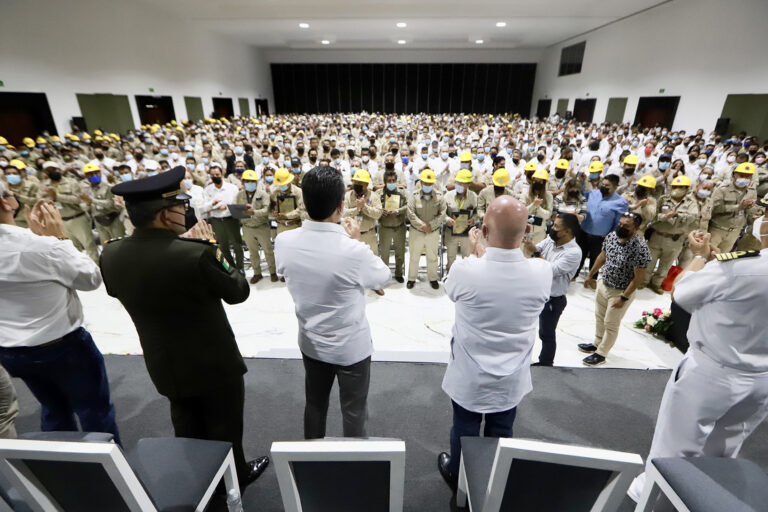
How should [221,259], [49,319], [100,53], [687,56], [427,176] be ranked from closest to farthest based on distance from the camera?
[221,259] → [49,319] → [427,176] → [687,56] → [100,53]

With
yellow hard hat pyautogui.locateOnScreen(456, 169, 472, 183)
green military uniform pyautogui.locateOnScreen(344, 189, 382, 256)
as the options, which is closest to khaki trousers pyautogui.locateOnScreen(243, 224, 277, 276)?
green military uniform pyautogui.locateOnScreen(344, 189, 382, 256)

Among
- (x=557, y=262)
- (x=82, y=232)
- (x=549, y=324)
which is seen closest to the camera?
(x=557, y=262)

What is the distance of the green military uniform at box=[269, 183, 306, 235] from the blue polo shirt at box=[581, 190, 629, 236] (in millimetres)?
4024

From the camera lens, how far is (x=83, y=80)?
1199 centimetres

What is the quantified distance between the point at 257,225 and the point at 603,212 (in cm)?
488

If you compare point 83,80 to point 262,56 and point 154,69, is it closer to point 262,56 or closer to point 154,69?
point 154,69

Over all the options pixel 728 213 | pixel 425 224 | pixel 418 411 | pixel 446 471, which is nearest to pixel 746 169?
pixel 728 213

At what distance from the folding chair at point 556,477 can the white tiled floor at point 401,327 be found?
1971 millimetres

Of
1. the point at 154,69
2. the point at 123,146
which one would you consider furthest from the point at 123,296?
the point at 154,69

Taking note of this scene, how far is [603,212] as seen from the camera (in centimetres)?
499

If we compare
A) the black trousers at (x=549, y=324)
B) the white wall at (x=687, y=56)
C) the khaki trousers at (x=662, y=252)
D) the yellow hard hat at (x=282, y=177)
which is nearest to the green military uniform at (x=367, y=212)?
the yellow hard hat at (x=282, y=177)

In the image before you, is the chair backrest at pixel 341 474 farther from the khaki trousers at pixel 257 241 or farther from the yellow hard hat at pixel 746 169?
the yellow hard hat at pixel 746 169

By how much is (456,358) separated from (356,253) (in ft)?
2.46

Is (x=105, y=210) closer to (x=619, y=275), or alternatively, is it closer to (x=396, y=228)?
(x=396, y=228)
